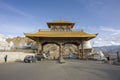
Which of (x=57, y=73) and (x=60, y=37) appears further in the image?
(x=60, y=37)

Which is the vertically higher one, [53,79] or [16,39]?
[16,39]

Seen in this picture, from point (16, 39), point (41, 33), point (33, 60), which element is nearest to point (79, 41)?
point (41, 33)

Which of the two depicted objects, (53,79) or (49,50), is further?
(49,50)

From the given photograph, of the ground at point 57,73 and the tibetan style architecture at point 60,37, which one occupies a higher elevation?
the tibetan style architecture at point 60,37

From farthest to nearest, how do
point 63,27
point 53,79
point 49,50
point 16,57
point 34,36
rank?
1. point 49,50
2. point 63,27
3. point 34,36
4. point 16,57
5. point 53,79

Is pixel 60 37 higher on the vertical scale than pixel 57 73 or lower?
higher

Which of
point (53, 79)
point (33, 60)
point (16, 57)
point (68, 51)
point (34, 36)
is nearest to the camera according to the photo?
point (53, 79)

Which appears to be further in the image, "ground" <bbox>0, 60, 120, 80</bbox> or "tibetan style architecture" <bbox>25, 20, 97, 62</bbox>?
"tibetan style architecture" <bbox>25, 20, 97, 62</bbox>

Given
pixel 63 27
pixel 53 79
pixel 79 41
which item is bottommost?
pixel 53 79

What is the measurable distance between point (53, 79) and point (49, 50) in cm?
7141

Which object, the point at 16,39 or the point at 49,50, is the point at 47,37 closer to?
the point at 49,50

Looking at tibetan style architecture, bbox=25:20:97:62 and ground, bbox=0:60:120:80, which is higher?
tibetan style architecture, bbox=25:20:97:62

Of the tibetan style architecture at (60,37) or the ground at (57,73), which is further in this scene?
the tibetan style architecture at (60,37)

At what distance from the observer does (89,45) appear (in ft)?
310
